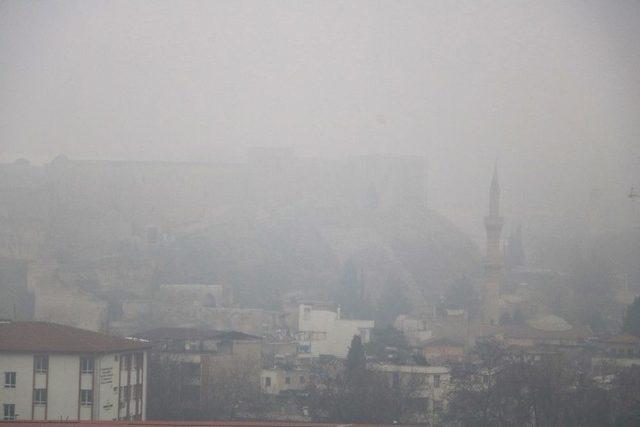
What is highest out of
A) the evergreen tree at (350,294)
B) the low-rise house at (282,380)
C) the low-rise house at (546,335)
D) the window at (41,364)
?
the evergreen tree at (350,294)

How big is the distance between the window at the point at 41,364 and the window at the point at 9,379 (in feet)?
1.08

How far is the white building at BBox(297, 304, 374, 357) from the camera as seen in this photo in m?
33.0

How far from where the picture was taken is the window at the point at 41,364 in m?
22.0

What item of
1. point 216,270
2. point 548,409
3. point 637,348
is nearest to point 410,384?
point 548,409

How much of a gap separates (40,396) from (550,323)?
59.7 ft

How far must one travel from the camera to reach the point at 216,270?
1849 inches

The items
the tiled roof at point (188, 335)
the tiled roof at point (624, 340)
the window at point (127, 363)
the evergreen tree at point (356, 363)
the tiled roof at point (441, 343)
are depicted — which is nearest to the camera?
the window at point (127, 363)

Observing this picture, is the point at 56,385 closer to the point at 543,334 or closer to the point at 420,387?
the point at 420,387

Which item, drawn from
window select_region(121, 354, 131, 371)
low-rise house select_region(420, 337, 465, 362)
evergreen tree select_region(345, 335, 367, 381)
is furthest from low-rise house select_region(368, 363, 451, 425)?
window select_region(121, 354, 131, 371)

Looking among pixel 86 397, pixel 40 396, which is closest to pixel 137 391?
pixel 86 397

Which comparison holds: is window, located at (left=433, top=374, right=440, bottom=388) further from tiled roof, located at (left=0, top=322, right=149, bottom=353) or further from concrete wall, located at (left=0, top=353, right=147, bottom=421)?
concrete wall, located at (left=0, top=353, right=147, bottom=421)

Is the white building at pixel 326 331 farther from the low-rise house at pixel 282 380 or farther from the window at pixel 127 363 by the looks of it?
the window at pixel 127 363

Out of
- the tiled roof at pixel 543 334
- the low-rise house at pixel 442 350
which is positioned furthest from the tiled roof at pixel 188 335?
the tiled roof at pixel 543 334

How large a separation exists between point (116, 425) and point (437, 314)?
22232 mm
